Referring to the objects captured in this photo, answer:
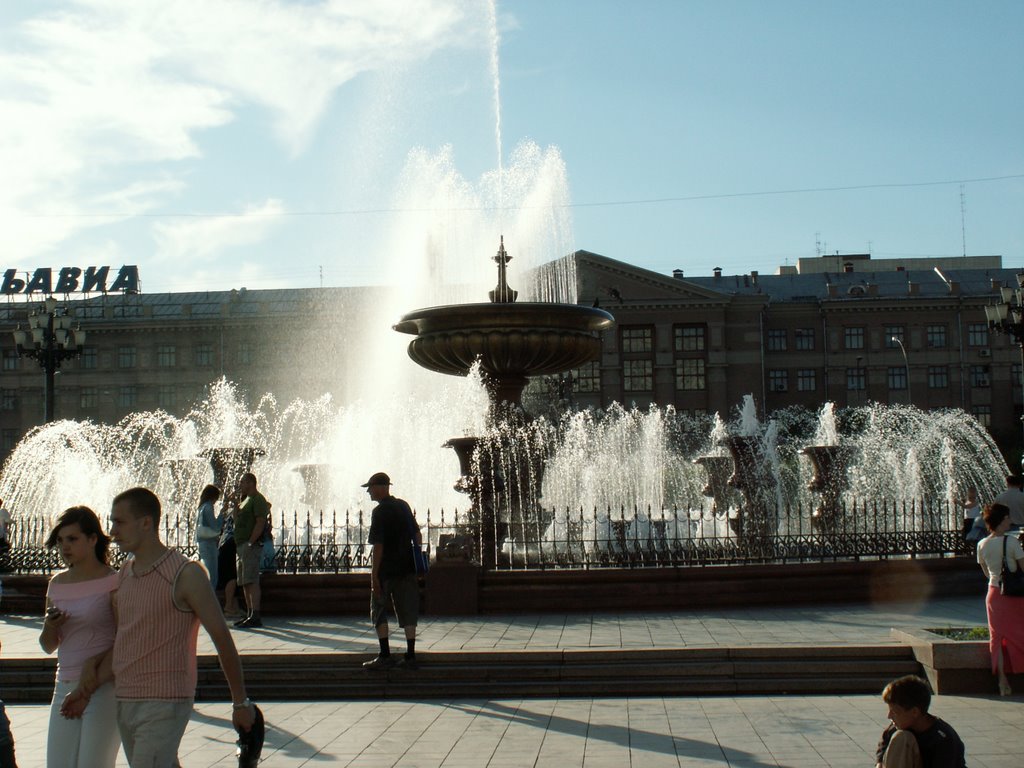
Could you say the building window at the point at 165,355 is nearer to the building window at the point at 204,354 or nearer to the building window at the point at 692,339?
the building window at the point at 204,354

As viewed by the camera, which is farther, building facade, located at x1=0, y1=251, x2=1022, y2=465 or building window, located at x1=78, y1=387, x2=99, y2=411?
building window, located at x1=78, y1=387, x2=99, y2=411

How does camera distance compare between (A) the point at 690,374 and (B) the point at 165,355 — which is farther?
(B) the point at 165,355

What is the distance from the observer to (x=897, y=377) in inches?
2739

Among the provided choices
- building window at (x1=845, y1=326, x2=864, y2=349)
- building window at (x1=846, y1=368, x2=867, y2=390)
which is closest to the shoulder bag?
building window at (x1=846, y1=368, x2=867, y2=390)

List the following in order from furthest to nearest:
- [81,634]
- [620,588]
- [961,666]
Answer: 1. [620,588]
2. [961,666]
3. [81,634]

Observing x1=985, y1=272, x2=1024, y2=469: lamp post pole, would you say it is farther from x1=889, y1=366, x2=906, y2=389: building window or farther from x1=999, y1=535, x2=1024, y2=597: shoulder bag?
x1=889, y1=366, x2=906, y2=389: building window

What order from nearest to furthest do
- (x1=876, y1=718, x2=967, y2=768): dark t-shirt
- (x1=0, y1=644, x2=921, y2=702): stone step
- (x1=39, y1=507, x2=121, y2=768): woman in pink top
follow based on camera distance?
(x1=876, y1=718, x2=967, y2=768): dark t-shirt → (x1=39, y1=507, x2=121, y2=768): woman in pink top → (x1=0, y1=644, x2=921, y2=702): stone step

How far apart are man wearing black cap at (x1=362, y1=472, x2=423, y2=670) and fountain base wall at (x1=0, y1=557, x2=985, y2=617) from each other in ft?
10.4

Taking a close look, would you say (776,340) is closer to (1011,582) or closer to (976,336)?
(976,336)

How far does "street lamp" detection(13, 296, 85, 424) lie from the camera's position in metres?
20.7

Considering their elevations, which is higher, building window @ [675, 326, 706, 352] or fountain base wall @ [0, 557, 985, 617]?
building window @ [675, 326, 706, 352]

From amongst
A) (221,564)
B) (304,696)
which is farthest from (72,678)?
(221,564)

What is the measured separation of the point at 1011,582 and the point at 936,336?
214ft

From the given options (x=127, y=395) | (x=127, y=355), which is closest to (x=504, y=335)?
(x=127, y=355)
